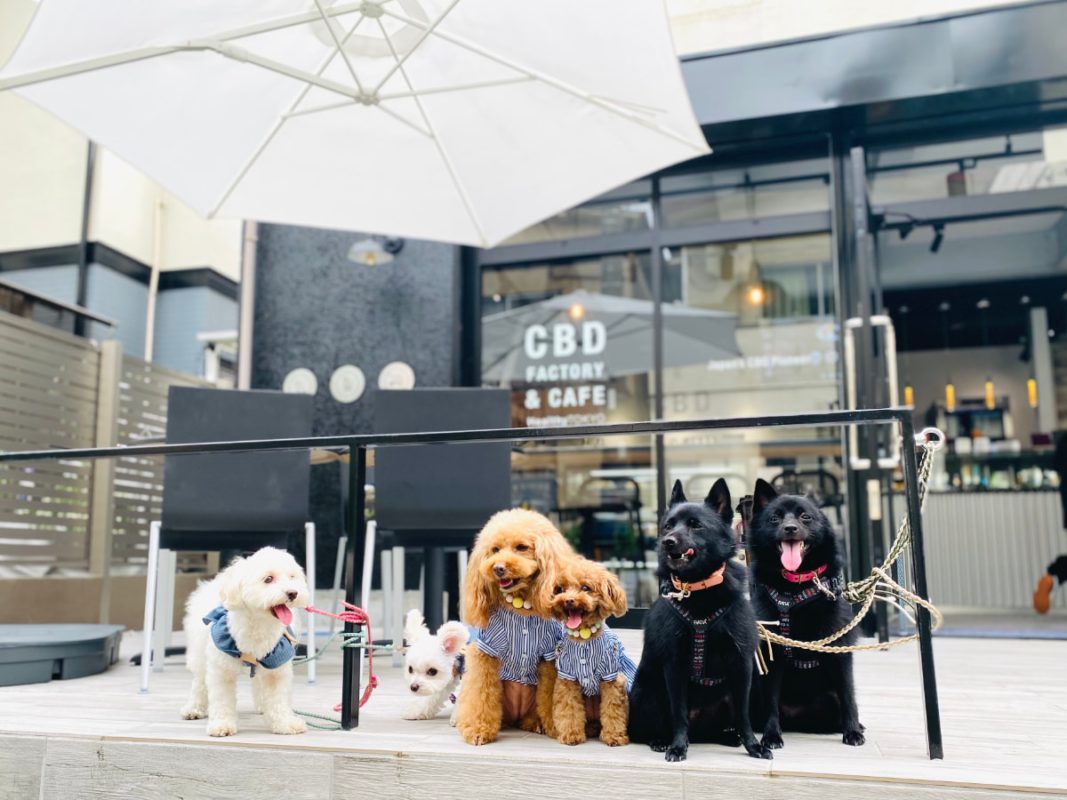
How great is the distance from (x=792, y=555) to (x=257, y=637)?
1.40 meters

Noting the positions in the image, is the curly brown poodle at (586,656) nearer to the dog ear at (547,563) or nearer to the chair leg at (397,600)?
the dog ear at (547,563)

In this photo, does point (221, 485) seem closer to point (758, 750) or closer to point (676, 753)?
point (676, 753)

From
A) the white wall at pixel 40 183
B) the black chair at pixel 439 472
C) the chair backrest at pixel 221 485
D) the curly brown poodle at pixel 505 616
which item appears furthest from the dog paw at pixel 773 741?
the white wall at pixel 40 183

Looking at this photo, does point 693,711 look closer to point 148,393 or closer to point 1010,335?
point 148,393

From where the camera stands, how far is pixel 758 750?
1.98 m

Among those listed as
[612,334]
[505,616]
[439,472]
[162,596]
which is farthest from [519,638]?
[612,334]

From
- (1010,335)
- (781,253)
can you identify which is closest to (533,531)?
(781,253)

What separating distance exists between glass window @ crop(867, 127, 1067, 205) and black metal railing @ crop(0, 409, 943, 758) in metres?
3.64

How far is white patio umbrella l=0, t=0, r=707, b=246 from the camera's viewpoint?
10.5 ft

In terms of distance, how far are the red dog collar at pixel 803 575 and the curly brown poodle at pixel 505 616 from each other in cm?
55

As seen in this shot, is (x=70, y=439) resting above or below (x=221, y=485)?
A: above

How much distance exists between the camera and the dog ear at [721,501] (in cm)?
207

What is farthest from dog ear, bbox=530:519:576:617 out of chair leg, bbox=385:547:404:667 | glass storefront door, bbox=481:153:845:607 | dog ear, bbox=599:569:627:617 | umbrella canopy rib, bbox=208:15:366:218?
glass storefront door, bbox=481:153:845:607

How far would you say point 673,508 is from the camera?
2.07 m
